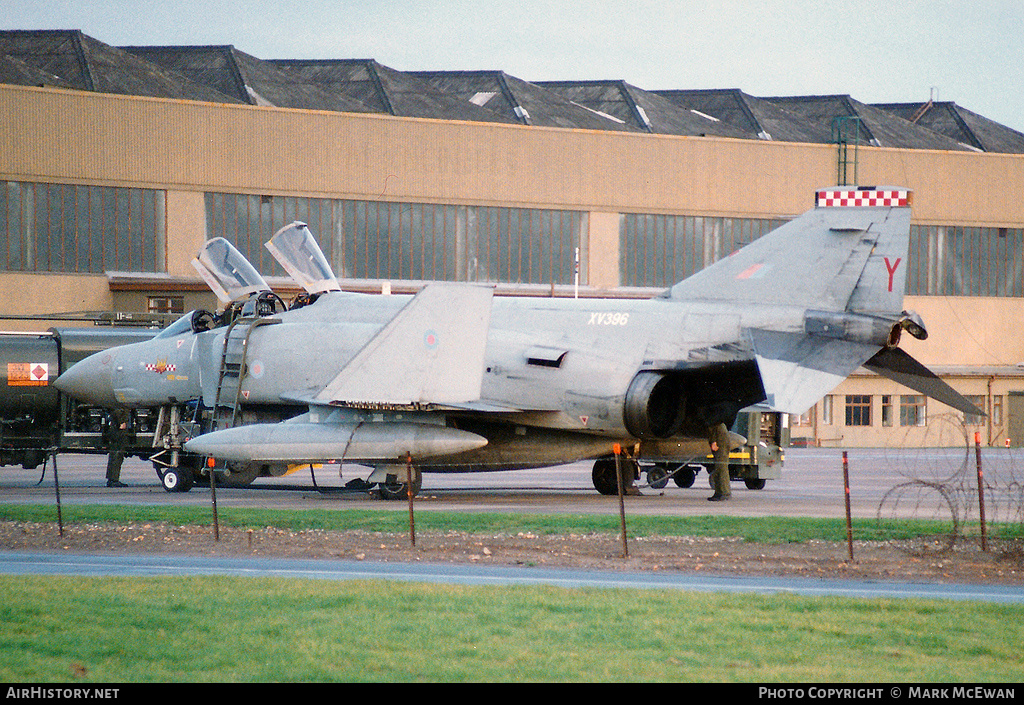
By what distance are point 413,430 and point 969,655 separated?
40.1ft

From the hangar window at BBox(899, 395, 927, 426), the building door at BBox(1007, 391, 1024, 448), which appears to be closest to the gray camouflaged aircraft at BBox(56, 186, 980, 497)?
the hangar window at BBox(899, 395, 927, 426)

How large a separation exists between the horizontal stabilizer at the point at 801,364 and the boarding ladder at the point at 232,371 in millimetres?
9248

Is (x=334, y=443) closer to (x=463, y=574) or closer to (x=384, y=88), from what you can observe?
(x=463, y=574)

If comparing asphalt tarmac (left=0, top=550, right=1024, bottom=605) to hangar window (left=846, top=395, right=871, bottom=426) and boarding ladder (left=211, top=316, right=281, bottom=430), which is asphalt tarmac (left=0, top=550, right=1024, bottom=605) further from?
hangar window (left=846, top=395, right=871, bottom=426)

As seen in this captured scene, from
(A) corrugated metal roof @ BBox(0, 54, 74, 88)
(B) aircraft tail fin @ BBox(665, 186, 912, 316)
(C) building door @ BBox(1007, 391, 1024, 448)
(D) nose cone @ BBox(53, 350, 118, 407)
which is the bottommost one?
(C) building door @ BBox(1007, 391, 1024, 448)

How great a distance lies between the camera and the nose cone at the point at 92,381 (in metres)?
22.9

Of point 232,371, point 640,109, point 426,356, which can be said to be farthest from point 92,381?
point 640,109

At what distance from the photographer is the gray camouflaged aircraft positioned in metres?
18.0

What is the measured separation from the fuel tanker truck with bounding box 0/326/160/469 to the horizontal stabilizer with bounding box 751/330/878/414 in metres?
13.0

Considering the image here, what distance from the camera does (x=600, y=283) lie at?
5272 cm

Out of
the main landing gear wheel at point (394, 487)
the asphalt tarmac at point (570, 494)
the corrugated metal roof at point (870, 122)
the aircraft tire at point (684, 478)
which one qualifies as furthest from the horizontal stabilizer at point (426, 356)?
the corrugated metal roof at point (870, 122)

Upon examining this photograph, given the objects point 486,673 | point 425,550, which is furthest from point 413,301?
point 486,673

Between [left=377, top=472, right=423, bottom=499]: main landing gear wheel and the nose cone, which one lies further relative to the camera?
the nose cone

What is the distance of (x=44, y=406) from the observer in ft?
78.0
